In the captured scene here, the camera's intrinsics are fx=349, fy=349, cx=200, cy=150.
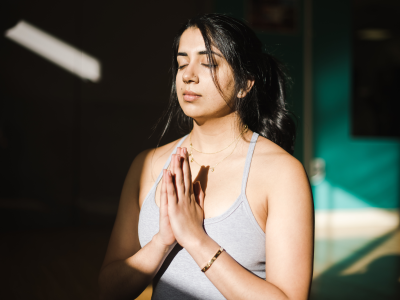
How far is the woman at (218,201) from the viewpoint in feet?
2.92

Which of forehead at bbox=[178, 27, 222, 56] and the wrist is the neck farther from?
the wrist

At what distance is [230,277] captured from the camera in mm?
882

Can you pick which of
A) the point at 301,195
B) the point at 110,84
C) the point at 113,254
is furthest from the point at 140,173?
the point at 110,84

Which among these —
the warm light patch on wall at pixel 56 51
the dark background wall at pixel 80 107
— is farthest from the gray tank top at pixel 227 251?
the warm light patch on wall at pixel 56 51

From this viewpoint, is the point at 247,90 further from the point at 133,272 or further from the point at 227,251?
the point at 133,272

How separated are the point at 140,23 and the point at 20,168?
206 cm

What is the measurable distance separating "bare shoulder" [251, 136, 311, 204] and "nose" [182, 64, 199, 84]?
11.5 inches

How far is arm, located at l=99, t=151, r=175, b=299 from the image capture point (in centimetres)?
98

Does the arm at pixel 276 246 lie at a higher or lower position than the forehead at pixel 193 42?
lower

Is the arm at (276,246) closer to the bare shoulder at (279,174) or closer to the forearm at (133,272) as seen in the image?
the bare shoulder at (279,174)

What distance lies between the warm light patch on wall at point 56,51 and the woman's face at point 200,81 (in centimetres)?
306

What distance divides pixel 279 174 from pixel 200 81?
355mm

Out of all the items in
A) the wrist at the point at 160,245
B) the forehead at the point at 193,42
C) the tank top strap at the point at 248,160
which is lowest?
the wrist at the point at 160,245

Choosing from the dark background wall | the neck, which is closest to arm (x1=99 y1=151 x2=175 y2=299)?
the neck
